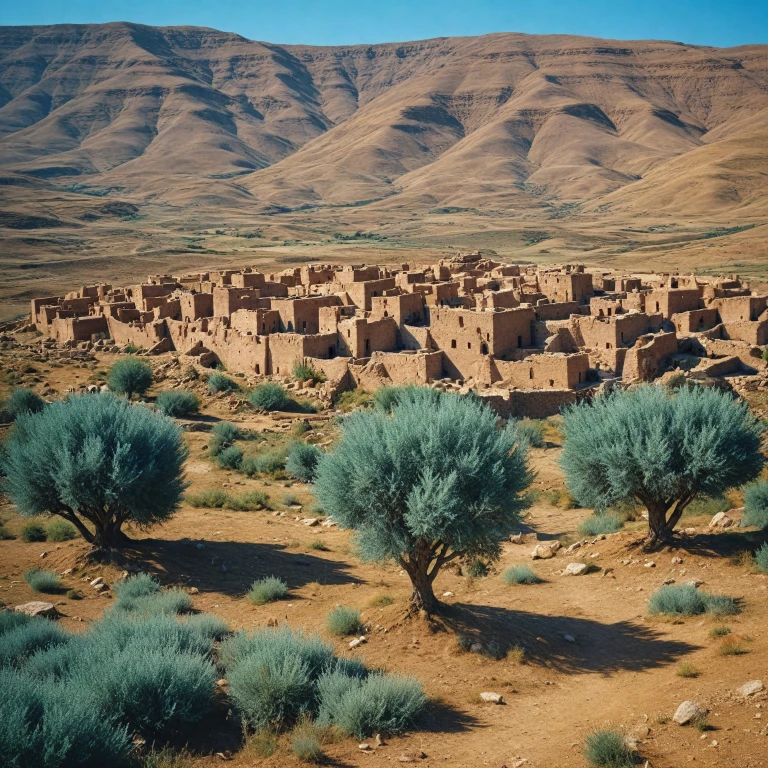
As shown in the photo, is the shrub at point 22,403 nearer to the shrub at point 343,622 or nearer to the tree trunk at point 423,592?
the shrub at point 343,622

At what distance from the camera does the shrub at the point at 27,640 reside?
8797 mm

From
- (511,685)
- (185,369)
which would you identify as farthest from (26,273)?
(511,685)

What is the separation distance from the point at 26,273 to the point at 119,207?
56555mm

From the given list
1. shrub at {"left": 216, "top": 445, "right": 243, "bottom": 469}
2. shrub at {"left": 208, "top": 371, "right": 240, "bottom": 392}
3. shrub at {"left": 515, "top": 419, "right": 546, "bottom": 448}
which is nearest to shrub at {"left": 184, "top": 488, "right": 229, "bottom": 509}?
shrub at {"left": 216, "top": 445, "right": 243, "bottom": 469}

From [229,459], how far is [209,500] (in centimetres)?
279

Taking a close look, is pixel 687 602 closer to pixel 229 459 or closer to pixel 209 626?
pixel 209 626

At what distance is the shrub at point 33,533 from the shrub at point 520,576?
8.41m

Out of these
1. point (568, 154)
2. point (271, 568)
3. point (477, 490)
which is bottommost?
point (271, 568)

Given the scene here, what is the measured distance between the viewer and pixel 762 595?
10820mm

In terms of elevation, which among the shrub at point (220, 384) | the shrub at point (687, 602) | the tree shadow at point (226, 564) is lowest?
the tree shadow at point (226, 564)

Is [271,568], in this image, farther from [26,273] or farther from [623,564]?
[26,273]

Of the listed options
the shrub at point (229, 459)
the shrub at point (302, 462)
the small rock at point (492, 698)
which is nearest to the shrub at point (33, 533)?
the shrub at point (229, 459)

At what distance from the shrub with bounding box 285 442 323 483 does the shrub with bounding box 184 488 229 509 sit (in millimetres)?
2098

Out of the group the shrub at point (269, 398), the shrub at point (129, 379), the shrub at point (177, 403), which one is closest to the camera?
the shrub at point (177, 403)
